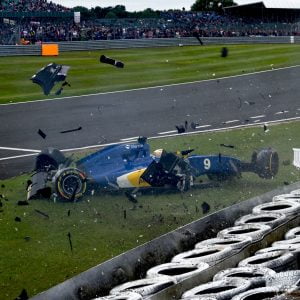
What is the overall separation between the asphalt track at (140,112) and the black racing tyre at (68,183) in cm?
287

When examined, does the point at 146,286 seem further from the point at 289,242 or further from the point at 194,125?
the point at 194,125

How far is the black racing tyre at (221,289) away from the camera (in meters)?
7.63

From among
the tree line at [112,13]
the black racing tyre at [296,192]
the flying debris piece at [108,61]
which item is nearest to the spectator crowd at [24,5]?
the tree line at [112,13]

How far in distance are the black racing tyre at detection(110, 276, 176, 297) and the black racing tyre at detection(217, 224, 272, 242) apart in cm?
199

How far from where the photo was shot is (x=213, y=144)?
18297mm

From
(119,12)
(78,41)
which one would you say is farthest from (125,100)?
(119,12)

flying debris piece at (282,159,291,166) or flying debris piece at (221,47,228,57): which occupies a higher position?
flying debris piece at (221,47,228,57)

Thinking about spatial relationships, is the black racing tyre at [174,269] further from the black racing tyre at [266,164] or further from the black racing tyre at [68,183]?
the black racing tyre at [266,164]

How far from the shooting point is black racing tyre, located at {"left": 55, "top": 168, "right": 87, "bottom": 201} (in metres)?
13.1

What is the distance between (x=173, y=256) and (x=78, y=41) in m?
12.4

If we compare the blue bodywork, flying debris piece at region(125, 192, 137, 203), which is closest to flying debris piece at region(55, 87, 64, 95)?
the blue bodywork

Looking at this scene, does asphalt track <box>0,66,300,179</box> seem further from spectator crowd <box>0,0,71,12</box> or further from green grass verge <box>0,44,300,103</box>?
spectator crowd <box>0,0,71,12</box>

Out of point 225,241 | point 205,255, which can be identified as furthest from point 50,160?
point 205,255

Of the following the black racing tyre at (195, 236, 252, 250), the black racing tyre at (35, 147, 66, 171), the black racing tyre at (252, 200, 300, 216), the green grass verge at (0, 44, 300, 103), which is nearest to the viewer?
the black racing tyre at (195, 236, 252, 250)
